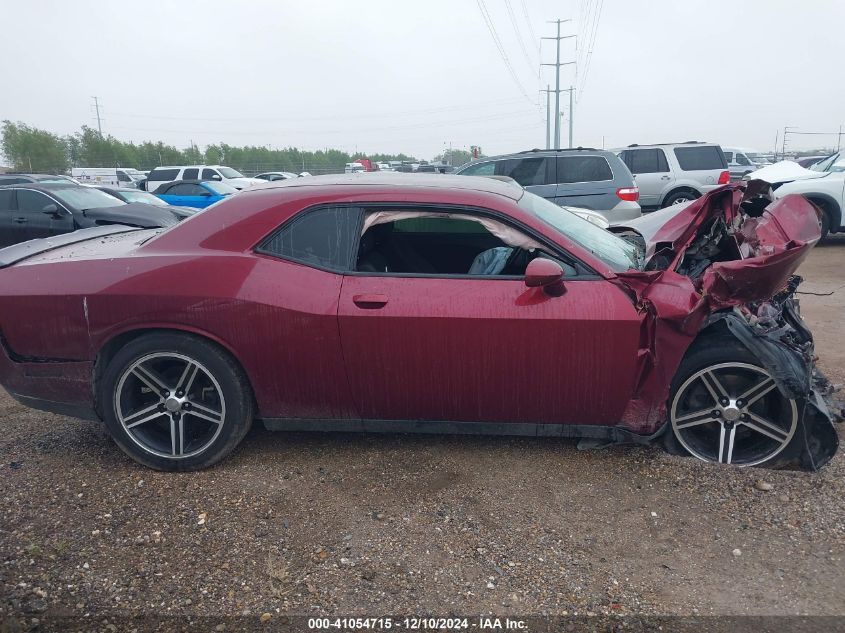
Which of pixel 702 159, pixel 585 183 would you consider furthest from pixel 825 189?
pixel 702 159

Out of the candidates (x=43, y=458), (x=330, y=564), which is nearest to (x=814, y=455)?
(x=330, y=564)

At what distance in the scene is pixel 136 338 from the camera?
3.37m

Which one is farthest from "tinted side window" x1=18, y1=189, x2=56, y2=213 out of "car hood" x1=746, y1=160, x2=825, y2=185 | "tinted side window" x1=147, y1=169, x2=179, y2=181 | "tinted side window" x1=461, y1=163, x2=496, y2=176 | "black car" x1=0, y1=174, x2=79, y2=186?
"tinted side window" x1=147, y1=169, x2=179, y2=181

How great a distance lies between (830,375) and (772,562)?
2.50 metres

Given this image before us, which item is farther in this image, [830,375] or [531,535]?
[830,375]

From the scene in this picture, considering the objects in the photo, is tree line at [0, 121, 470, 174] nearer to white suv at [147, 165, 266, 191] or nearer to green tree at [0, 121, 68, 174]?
green tree at [0, 121, 68, 174]

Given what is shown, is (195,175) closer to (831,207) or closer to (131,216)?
(131,216)

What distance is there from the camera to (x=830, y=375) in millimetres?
4562

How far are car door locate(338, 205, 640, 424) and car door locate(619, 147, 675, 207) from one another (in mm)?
12304

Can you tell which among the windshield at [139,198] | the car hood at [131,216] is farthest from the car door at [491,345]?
the windshield at [139,198]

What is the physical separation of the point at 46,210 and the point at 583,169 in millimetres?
8694

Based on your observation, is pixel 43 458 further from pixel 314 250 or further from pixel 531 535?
pixel 531 535

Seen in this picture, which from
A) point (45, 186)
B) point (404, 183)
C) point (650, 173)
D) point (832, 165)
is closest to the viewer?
point (404, 183)

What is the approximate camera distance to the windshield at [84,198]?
984 centimetres
